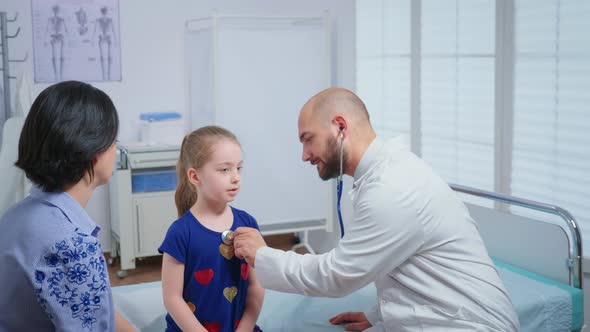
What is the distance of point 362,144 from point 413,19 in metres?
2.41

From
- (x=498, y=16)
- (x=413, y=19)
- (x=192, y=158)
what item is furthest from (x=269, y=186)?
(x=192, y=158)

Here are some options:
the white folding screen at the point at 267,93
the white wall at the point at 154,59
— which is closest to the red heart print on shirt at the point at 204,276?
the white folding screen at the point at 267,93

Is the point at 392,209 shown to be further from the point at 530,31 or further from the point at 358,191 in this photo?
the point at 530,31

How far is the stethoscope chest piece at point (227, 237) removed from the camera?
1928 millimetres

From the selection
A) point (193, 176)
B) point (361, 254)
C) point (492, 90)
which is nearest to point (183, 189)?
point (193, 176)

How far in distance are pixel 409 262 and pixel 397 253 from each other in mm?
79

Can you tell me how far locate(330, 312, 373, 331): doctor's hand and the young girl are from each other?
0.39m

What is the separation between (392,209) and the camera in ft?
5.88

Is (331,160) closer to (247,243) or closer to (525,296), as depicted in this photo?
(247,243)

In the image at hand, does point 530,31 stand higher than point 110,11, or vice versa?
point 110,11

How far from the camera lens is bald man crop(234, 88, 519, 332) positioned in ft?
5.93

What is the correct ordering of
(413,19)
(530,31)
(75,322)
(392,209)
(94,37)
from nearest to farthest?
(75,322), (392,209), (530,31), (413,19), (94,37)

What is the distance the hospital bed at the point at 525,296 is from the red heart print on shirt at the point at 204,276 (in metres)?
0.42

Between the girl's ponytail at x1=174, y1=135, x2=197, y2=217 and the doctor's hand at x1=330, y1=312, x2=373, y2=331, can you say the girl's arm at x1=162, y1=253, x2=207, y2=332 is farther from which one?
the doctor's hand at x1=330, y1=312, x2=373, y2=331
